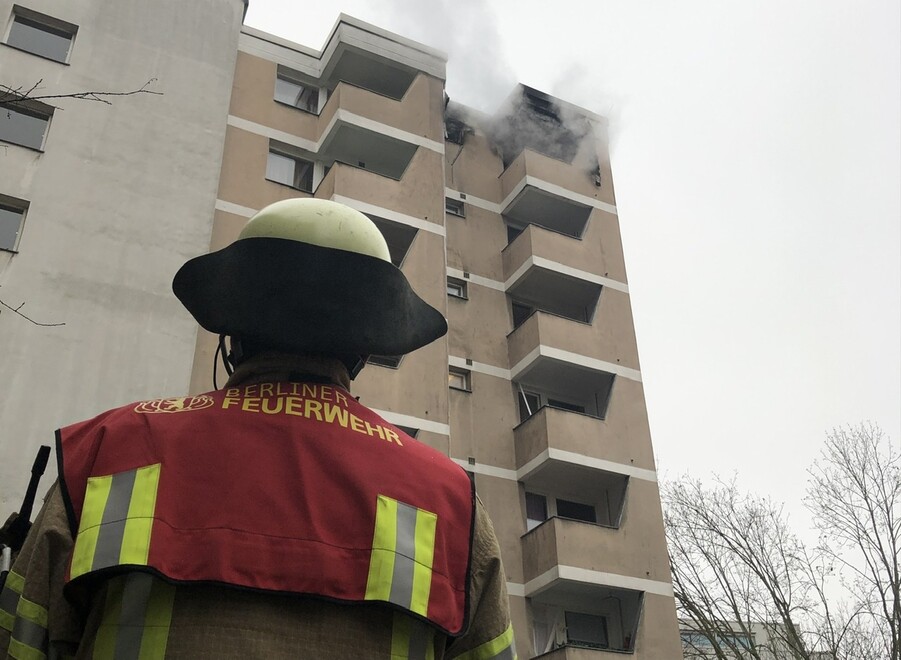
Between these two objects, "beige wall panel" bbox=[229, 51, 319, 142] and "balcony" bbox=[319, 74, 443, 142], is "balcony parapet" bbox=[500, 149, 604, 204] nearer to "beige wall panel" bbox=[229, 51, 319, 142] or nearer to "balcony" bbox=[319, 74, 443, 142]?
"balcony" bbox=[319, 74, 443, 142]

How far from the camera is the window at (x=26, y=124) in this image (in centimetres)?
1488

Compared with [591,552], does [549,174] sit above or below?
above

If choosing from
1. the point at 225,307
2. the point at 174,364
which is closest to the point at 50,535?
the point at 225,307

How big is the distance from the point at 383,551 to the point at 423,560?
0.35 feet

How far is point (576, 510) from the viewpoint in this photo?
18.0 m

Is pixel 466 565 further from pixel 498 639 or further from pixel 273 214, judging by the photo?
pixel 273 214

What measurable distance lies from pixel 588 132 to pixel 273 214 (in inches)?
852

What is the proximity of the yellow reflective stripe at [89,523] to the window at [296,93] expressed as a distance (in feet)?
58.8

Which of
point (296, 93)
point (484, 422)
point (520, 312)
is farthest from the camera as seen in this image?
point (520, 312)

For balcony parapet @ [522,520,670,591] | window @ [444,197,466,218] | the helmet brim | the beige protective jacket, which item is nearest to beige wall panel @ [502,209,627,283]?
window @ [444,197,466,218]

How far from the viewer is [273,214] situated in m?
2.31

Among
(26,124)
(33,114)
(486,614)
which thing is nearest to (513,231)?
(33,114)

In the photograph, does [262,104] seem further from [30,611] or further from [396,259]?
[30,611]

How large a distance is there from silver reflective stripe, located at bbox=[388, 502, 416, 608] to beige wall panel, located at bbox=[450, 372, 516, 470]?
14.8m
